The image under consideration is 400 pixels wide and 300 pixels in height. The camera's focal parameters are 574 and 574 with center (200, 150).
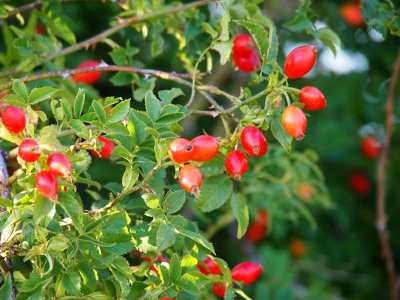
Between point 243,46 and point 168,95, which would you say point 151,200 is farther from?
point 243,46

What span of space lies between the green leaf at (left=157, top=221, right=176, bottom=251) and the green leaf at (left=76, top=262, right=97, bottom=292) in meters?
0.17

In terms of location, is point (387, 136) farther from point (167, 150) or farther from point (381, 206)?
point (167, 150)

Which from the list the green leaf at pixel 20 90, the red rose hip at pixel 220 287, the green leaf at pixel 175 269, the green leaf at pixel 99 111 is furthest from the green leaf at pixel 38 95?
the red rose hip at pixel 220 287

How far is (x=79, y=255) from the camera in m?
1.45

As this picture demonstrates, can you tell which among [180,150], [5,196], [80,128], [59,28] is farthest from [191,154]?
[59,28]

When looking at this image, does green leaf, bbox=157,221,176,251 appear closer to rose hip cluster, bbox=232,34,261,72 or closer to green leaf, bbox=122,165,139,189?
green leaf, bbox=122,165,139,189

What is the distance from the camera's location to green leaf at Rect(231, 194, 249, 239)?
1.53 meters

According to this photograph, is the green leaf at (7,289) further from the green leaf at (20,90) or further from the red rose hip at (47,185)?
the green leaf at (20,90)

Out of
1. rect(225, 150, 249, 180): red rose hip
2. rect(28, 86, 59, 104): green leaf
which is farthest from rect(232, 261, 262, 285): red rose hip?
rect(28, 86, 59, 104): green leaf

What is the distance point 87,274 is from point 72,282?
2.3 inches

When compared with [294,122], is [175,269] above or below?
below

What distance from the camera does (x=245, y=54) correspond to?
6.31 ft

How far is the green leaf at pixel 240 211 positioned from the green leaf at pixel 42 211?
1.79 feet

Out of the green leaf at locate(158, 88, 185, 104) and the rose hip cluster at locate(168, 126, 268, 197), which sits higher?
the green leaf at locate(158, 88, 185, 104)
